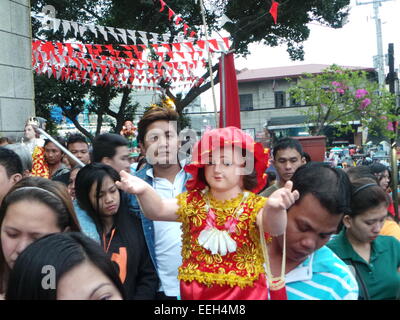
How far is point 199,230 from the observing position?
2164 mm

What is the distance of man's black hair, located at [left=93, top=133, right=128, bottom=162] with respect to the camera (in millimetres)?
3371

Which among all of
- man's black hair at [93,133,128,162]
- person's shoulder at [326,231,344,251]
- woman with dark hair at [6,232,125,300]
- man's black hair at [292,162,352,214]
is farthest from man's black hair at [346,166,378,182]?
woman with dark hair at [6,232,125,300]

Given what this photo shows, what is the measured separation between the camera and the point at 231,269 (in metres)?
2.04

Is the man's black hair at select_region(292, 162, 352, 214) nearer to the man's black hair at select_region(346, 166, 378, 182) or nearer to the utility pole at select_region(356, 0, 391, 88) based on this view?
the man's black hair at select_region(346, 166, 378, 182)

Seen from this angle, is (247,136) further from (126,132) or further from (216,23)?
(216,23)

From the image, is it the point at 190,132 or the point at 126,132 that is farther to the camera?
the point at 126,132

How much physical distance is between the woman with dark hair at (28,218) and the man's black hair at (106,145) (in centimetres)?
140

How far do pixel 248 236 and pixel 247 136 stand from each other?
551 millimetres

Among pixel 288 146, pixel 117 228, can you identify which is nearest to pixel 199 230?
pixel 117 228

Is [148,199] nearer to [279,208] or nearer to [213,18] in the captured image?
[279,208]

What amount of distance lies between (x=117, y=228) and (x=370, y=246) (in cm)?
148

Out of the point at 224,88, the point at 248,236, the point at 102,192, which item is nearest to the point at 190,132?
the point at 224,88

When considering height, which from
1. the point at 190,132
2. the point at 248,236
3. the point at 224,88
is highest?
the point at 224,88

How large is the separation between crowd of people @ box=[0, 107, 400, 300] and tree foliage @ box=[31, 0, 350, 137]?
9.48m
